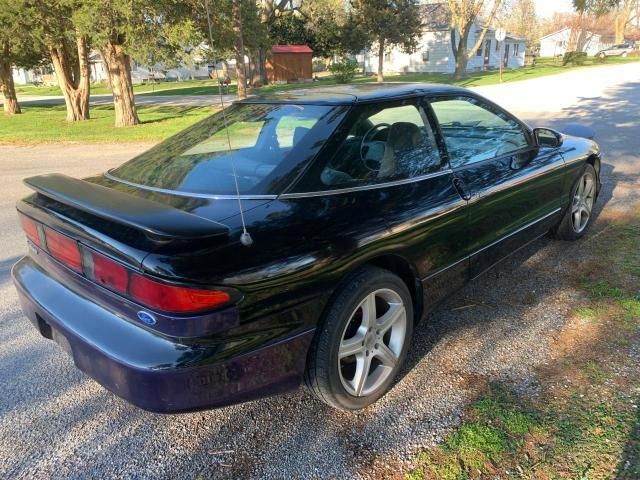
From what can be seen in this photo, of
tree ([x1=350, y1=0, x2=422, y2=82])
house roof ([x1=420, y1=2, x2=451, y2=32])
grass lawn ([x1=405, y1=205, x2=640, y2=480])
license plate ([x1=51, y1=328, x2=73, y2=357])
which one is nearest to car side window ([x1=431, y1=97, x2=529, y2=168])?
grass lawn ([x1=405, y1=205, x2=640, y2=480])

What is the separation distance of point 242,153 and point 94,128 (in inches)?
602

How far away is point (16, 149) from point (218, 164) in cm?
1250

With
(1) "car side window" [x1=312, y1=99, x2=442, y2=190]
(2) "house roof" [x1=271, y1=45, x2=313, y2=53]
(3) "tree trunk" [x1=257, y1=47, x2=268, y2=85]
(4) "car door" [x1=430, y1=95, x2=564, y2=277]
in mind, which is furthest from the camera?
(2) "house roof" [x1=271, y1=45, x2=313, y2=53]

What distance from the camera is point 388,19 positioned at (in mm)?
31734

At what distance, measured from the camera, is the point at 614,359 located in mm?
2852

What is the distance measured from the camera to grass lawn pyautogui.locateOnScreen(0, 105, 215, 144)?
46.1 ft

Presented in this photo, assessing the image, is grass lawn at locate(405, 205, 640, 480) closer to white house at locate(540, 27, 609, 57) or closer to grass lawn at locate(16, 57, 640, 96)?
grass lawn at locate(16, 57, 640, 96)

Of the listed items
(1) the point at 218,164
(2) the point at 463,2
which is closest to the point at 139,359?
(1) the point at 218,164

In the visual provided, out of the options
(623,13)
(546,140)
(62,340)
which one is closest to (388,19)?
(546,140)

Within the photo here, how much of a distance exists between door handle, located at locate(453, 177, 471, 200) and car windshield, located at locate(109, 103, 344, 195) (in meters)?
0.84

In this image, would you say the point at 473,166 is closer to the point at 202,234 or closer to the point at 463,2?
the point at 202,234

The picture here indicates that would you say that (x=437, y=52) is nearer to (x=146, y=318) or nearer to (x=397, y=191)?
(x=397, y=191)

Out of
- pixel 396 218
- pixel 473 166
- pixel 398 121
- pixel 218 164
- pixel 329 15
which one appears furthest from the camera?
pixel 329 15

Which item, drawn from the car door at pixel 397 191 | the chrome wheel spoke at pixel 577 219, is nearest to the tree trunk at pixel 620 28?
the chrome wheel spoke at pixel 577 219
